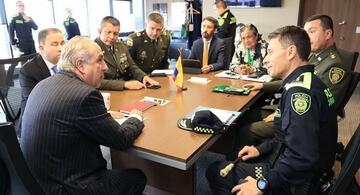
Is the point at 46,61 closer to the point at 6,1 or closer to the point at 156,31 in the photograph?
the point at 156,31

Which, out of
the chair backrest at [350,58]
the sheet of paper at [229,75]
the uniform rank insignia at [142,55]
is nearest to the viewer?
the chair backrest at [350,58]

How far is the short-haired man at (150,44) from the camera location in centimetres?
296

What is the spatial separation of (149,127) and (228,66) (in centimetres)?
199

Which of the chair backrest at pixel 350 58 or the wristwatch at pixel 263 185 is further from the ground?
the chair backrest at pixel 350 58

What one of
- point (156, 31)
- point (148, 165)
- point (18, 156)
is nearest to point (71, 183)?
point (18, 156)

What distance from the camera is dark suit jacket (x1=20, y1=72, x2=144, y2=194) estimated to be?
125 centimetres

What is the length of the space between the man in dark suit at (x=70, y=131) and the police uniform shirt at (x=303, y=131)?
71 cm

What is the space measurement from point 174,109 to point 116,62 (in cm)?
105


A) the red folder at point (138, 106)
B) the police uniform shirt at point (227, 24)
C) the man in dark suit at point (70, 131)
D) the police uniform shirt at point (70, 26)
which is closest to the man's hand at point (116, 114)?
the red folder at point (138, 106)

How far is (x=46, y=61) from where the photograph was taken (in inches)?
80.0

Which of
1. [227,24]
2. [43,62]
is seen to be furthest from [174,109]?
[227,24]

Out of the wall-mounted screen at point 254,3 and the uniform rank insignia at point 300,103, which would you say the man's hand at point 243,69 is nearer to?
the uniform rank insignia at point 300,103

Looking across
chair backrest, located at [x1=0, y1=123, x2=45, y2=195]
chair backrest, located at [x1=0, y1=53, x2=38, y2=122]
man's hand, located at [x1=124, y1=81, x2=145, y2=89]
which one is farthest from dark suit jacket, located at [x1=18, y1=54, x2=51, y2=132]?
chair backrest, located at [x1=0, y1=123, x2=45, y2=195]

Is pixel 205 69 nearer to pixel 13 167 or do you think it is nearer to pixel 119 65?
pixel 119 65
